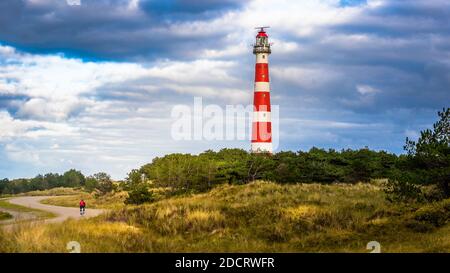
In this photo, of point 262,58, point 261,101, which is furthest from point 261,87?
point 262,58

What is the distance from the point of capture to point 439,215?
72.6 ft

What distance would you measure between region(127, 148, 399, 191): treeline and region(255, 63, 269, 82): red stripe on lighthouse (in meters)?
8.71

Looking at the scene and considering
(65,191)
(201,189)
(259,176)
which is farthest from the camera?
(65,191)

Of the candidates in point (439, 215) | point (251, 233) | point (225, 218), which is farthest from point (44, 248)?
point (439, 215)

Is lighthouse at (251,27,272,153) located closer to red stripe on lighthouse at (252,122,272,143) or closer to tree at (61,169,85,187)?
red stripe on lighthouse at (252,122,272,143)

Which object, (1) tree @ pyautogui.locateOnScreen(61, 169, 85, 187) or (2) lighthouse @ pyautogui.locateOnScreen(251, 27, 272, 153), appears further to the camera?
(1) tree @ pyautogui.locateOnScreen(61, 169, 85, 187)

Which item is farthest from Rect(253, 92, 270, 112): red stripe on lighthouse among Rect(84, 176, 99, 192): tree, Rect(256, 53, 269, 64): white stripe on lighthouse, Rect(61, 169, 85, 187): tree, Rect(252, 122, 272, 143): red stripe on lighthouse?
Rect(61, 169, 85, 187): tree

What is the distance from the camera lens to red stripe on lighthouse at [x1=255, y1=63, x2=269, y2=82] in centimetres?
5741

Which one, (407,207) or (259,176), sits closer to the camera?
(407,207)

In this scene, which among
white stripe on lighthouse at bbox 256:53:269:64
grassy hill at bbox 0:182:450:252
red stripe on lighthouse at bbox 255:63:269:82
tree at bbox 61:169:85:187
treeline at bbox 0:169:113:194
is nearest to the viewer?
grassy hill at bbox 0:182:450:252

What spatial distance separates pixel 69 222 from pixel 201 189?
2992cm

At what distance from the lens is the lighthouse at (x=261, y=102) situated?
56625 mm

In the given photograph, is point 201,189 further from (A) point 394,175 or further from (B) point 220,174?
(A) point 394,175
